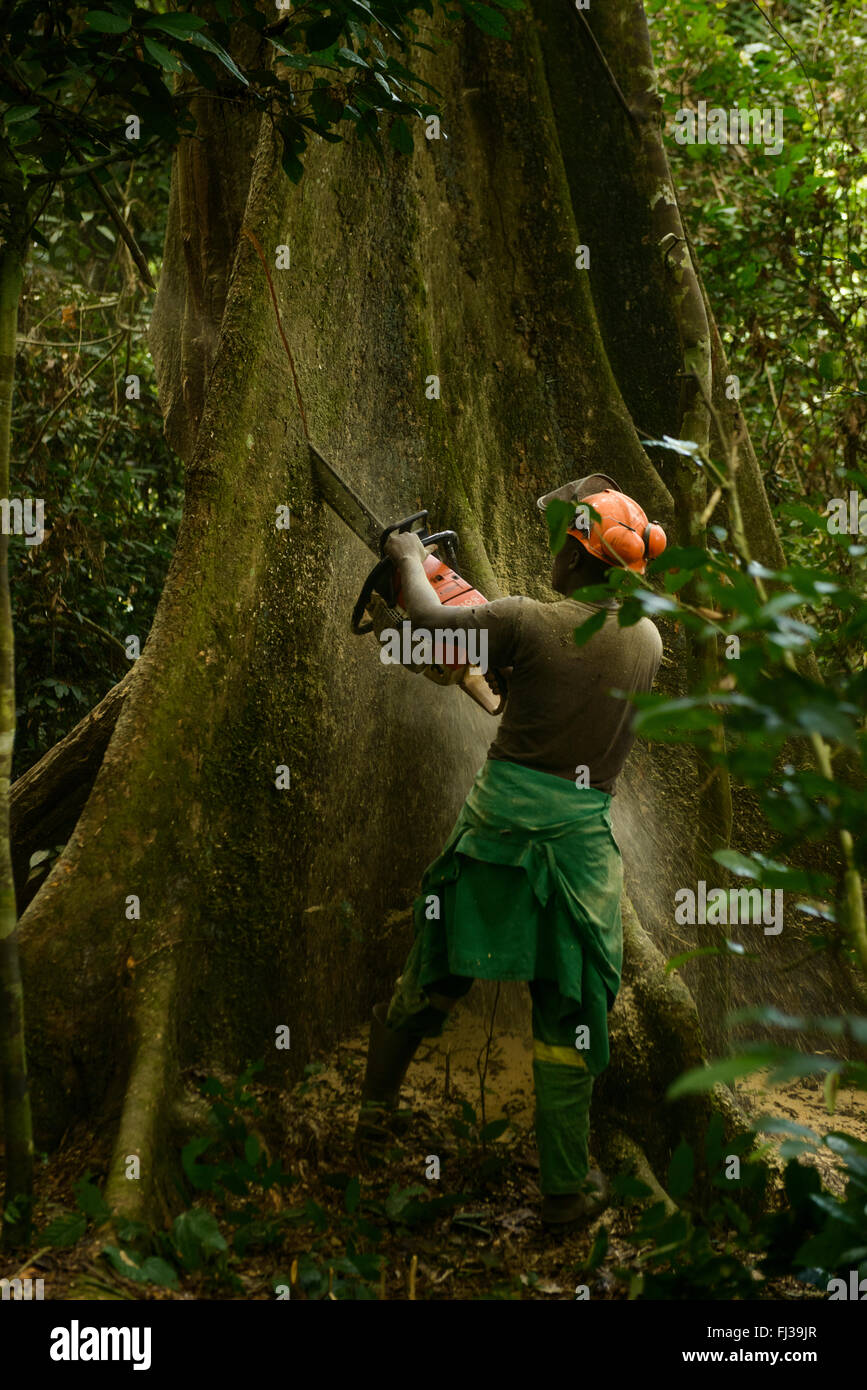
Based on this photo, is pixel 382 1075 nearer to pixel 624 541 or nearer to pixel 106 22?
pixel 624 541

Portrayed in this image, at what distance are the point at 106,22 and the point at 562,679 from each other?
70.3 inches

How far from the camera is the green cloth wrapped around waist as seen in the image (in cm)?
274

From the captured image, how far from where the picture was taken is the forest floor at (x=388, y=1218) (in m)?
2.44

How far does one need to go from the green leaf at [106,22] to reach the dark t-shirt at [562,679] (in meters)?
1.49

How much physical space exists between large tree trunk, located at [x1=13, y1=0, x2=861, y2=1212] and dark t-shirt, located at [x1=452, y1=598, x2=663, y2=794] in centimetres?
79

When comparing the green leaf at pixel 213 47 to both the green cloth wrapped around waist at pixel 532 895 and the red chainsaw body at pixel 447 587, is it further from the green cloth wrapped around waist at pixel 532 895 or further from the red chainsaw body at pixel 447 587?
the green cloth wrapped around waist at pixel 532 895

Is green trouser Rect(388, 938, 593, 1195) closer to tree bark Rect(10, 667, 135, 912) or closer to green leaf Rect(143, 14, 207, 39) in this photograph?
tree bark Rect(10, 667, 135, 912)

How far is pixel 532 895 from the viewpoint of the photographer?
278 cm

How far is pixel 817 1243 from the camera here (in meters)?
1.61

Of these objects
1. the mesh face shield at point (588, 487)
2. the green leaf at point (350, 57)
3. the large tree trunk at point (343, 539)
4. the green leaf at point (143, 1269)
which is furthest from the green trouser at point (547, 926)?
the green leaf at point (350, 57)

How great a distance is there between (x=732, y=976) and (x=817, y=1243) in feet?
8.79

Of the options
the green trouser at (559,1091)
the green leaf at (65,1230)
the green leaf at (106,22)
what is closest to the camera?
the green leaf at (106,22)
